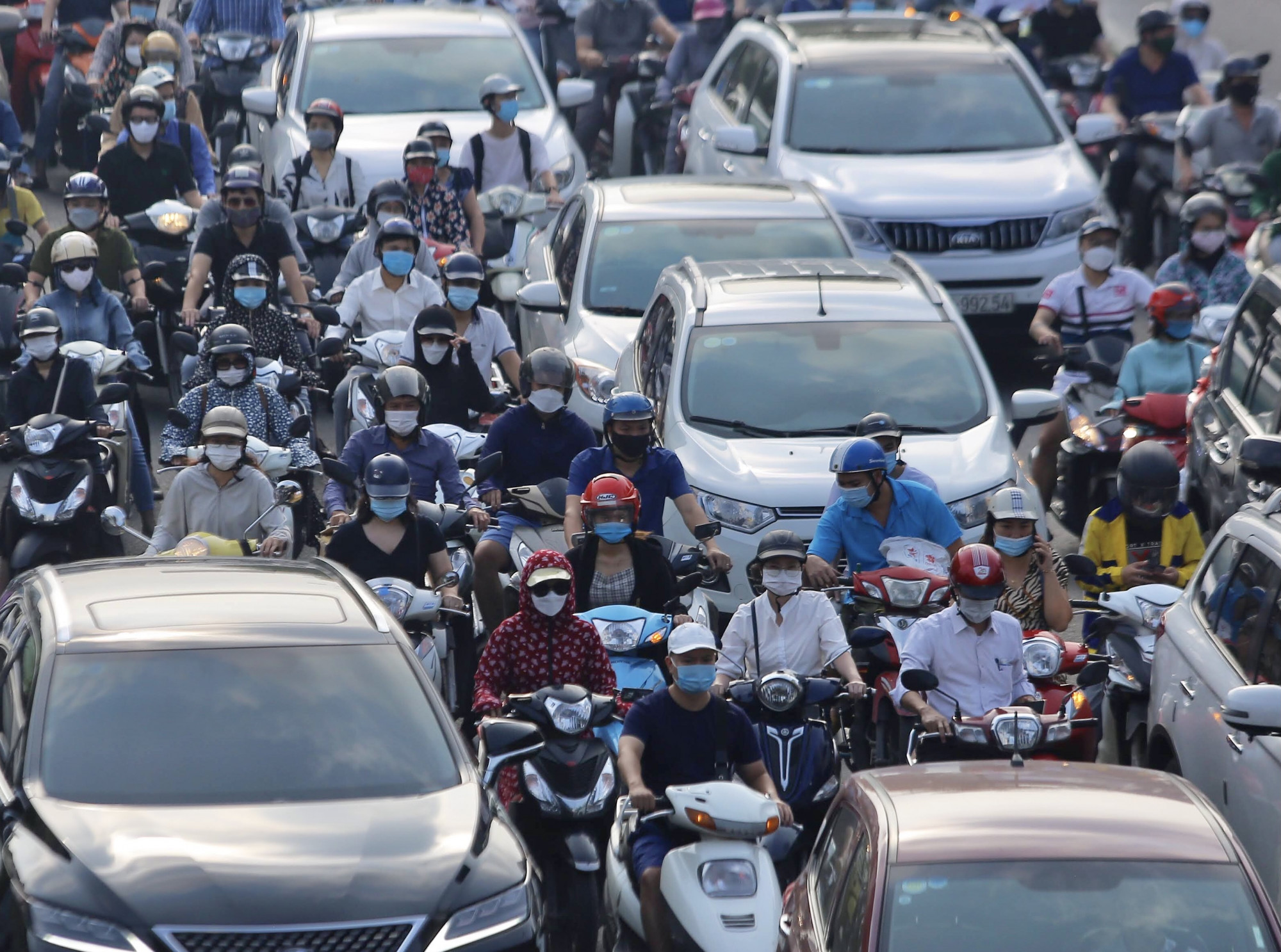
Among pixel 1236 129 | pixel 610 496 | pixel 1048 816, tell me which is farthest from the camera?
pixel 1236 129

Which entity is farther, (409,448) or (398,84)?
(398,84)

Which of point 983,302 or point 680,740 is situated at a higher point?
point 680,740

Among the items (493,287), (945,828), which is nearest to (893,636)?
(945,828)

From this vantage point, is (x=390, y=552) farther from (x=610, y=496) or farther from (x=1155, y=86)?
(x=1155, y=86)

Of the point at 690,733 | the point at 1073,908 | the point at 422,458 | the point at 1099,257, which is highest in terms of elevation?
the point at 1073,908

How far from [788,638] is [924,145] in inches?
325

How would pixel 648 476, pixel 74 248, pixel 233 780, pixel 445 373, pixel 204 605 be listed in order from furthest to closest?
1. pixel 74 248
2. pixel 445 373
3. pixel 648 476
4. pixel 204 605
5. pixel 233 780

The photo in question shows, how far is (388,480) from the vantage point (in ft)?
35.3

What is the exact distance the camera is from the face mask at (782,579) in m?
9.91

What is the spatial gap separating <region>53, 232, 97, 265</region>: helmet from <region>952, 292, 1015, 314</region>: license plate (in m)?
5.96

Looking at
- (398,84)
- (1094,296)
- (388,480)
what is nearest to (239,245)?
(398,84)

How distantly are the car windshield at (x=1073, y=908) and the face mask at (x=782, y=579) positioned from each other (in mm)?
3651

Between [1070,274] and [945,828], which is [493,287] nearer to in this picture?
[1070,274]

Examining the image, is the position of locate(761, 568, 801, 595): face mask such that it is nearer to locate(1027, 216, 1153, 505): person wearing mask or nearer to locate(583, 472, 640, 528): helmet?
locate(583, 472, 640, 528): helmet
